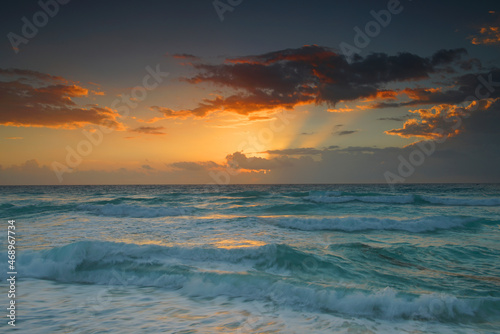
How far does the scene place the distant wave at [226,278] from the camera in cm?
641

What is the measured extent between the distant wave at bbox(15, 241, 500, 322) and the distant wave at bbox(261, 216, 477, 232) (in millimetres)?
8385

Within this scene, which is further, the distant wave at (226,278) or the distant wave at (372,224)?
the distant wave at (372,224)

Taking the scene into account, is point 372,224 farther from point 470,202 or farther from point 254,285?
point 470,202

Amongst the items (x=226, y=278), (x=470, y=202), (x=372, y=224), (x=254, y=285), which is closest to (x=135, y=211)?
(x=372, y=224)

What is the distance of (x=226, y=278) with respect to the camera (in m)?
8.00

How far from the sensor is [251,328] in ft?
17.8

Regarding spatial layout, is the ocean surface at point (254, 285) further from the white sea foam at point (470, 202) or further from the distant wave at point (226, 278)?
the white sea foam at point (470, 202)

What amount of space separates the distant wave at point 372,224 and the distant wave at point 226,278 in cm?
839

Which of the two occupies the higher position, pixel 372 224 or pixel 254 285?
pixel 254 285

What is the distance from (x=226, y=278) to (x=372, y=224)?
13387 mm

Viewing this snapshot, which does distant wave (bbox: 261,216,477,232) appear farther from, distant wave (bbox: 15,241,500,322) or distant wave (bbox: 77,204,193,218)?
distant wave (bbox: 77,204,193,218)

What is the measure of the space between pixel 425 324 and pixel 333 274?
3079 millimetres

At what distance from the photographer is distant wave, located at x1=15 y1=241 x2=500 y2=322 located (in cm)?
641

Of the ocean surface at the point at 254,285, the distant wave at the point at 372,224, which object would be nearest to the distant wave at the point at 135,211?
the distant wave at the point at 372,224
